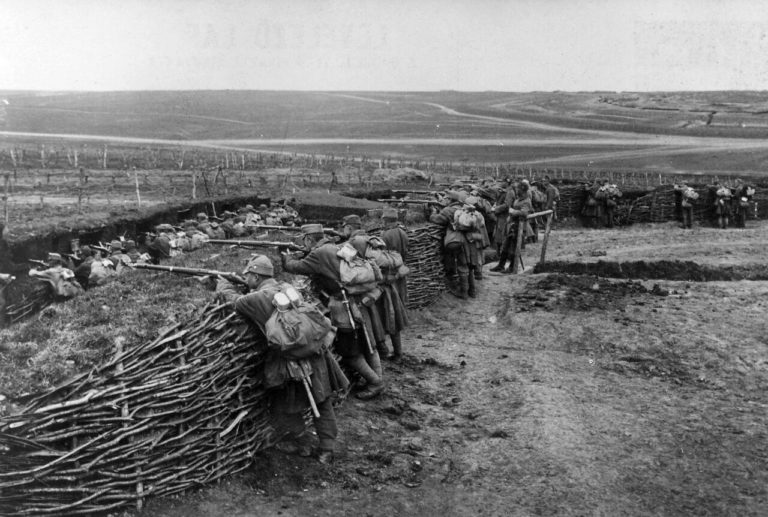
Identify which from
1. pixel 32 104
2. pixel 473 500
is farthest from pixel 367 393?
pixel 32 104

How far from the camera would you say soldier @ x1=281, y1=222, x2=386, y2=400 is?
7.04m

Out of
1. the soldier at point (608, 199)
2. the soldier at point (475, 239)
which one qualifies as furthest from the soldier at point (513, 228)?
the soldier at point (608, 199)

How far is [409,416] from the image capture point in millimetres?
7316

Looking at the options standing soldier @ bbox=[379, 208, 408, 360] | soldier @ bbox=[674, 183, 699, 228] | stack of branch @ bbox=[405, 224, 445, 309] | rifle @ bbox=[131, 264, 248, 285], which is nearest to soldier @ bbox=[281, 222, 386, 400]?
rifle @ bbox=[131, 264, 248, 285]

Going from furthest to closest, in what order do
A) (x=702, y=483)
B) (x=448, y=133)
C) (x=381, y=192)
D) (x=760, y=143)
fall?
(x=448, y=133), (x=760, y=143), (x=381, y=192), (x=702, y=483)

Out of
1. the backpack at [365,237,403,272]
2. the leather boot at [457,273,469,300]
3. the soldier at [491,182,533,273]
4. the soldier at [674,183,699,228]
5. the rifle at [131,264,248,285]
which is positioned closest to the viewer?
the rifle at [131,264,248,285]

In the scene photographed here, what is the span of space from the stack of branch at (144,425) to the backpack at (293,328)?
429 mm

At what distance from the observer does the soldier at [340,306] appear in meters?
7.04

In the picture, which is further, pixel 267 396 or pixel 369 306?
pixel 369 306

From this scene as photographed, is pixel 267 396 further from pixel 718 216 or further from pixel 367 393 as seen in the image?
pixel 718 216

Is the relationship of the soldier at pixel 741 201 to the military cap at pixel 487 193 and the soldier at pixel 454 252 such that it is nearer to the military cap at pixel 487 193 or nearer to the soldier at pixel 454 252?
the military cap at pixel 487 193

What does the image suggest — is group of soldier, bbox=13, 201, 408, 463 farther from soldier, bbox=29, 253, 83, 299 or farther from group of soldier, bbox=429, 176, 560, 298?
group of soldier, bbox=429, 176, 560, 298

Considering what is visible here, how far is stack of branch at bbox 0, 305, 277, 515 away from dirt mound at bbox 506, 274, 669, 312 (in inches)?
265

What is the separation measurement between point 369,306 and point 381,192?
476 inches
